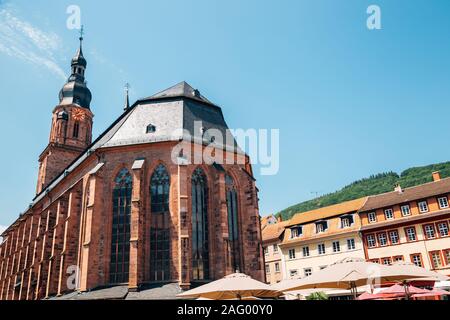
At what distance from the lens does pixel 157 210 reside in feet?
80.8

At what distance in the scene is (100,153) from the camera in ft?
88.7

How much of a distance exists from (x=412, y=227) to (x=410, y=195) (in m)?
3.44

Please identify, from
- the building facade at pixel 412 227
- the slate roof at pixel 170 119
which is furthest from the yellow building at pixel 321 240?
the slate roof at pixel 170 119

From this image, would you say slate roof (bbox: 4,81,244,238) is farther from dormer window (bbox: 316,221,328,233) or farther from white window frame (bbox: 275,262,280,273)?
white window frame (bbox: 275,262,280,273)

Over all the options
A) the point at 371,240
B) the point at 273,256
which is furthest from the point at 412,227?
the point at 273,256

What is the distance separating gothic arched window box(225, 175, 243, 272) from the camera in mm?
25797

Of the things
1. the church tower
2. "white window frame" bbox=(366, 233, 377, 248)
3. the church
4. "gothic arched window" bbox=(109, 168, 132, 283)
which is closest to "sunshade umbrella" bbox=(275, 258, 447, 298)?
the church

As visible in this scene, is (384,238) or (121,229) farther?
(384,238)

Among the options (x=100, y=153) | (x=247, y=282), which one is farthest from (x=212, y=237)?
(x=247, y=282)

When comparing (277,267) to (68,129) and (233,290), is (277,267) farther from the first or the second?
(233,290)

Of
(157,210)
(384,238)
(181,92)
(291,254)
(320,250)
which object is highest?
(181,92)

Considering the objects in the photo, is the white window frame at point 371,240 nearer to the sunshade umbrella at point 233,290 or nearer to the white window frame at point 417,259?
the white window frame at point 417,259

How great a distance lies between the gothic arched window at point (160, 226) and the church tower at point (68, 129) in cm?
2876

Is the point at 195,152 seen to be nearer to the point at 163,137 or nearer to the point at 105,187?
the point at 163,137
